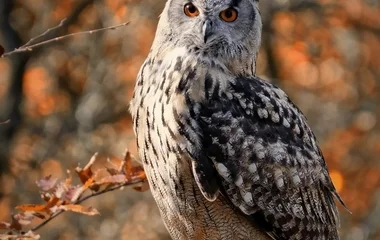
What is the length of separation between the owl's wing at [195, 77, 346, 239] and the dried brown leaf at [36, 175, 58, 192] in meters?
0.65

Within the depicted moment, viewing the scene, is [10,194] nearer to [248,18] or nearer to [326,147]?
[326,147]

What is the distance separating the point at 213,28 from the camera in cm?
419

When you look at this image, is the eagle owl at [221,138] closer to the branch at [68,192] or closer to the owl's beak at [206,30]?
the owl's beak at [206,30]

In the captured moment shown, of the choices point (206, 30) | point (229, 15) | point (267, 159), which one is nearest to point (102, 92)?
point (229, 15)

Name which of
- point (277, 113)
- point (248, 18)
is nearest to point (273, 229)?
point (277, 113)

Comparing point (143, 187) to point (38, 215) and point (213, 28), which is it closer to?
point (38, 215)

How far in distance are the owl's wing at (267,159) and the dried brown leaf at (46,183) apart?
2.14ft

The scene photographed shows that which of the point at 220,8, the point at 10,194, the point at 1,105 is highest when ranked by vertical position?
the point at 220,8

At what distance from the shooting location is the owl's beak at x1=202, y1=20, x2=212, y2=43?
414 centimetres

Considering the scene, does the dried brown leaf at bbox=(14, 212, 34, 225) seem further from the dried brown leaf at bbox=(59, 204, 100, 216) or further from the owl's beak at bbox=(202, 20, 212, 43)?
the owl's beak at bbox=(202, 20, 212, 43)

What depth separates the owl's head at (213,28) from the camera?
419 cm

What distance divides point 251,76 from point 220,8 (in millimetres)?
358

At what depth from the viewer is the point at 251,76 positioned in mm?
4320

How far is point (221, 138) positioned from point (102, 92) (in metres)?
6.37
